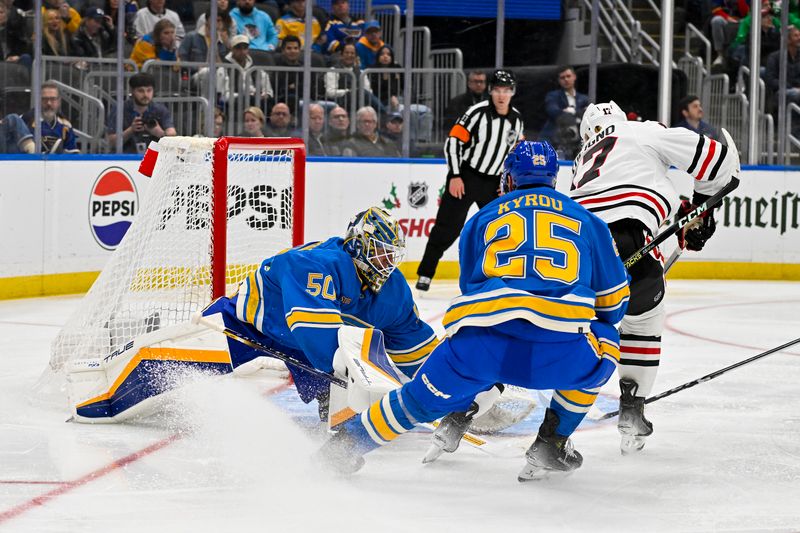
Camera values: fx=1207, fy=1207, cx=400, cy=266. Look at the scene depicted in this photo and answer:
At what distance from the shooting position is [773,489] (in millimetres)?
2990

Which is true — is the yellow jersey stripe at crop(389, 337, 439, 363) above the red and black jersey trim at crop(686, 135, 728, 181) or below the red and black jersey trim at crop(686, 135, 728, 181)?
below

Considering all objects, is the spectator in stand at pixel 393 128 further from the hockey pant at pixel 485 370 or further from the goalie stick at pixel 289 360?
the hockey pant at pixel 485 370


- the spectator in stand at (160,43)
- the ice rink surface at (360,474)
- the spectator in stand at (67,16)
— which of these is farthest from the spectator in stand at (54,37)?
the ice rink surface at (360,474)

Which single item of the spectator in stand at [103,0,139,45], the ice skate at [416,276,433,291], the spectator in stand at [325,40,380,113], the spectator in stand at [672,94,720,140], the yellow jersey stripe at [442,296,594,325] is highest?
the spectator in stand at [103,0,139,45]

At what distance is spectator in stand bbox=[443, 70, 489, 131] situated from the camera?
7.90 metres

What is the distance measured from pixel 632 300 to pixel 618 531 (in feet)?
3.03

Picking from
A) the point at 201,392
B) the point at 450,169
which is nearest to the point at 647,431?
the point at 201,392

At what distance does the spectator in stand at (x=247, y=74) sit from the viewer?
24.4ft

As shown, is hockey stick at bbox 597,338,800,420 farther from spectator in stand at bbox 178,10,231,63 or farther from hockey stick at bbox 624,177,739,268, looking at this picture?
spectator in stand at bbox 178,10,231,63

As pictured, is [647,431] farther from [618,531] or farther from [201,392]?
[201,392]

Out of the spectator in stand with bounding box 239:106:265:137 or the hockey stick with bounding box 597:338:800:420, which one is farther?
the spectator in stand with bounding box 239:106:265:137

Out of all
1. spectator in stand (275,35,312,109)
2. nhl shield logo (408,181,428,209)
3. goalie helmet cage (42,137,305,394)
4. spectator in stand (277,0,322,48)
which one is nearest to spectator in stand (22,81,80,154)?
spectator in stand (275,35,312,109)

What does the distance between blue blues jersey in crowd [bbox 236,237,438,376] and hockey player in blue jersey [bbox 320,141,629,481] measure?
1.05 feet

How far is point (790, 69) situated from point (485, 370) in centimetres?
633
